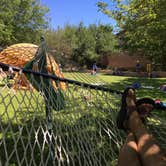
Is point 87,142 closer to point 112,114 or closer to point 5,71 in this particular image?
point 112,114

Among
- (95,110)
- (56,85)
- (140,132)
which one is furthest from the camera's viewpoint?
(95,110)

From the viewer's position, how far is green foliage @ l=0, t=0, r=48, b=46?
21219 mm

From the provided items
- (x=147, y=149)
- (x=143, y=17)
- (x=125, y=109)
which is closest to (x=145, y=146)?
(x=147, y=149)

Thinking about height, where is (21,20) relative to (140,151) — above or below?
above

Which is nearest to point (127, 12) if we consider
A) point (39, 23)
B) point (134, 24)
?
point (134, 24)

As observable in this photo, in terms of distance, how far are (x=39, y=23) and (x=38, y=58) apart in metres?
20.2

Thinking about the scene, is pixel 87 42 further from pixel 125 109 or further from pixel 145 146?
pixel 145 146

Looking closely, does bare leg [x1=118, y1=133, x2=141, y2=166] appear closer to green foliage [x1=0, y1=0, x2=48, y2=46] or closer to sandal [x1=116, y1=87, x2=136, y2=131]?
sandal [x1=116, y1=87, x2=136, y2=131]

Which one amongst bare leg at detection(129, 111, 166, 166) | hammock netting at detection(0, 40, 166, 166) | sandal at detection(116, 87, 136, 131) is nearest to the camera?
bare leg at detection(129, 111, 166, 166)

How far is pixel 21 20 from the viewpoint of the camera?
22.7 meters

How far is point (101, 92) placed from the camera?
3225 millimetres

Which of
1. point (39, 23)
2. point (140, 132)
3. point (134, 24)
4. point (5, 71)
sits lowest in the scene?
point (140, 132)

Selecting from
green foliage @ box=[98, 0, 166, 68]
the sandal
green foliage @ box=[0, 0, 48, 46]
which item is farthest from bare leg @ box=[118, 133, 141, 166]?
green foliage @ box=[0, 0, 48, 46]

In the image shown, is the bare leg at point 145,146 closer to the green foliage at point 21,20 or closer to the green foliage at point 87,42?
the green foliage at point 21,20
